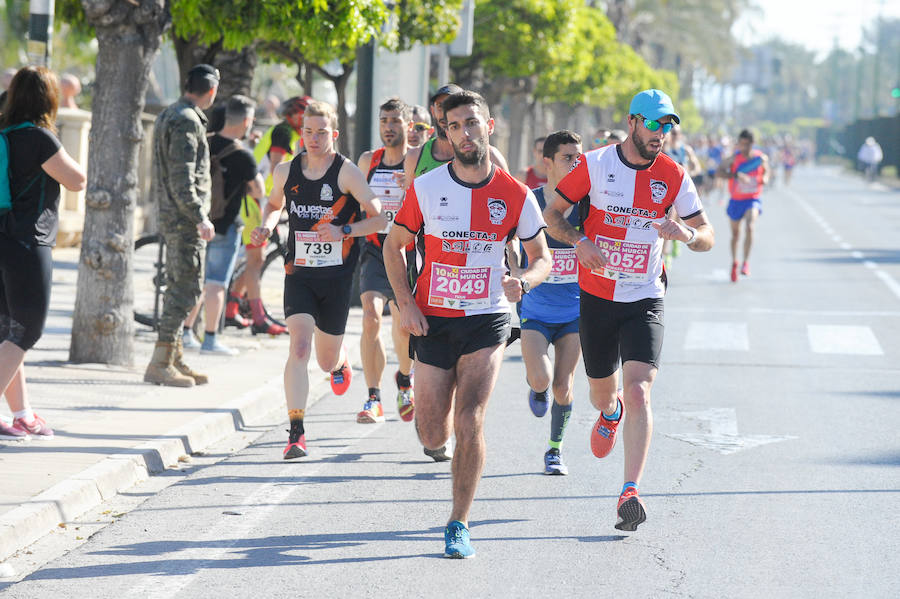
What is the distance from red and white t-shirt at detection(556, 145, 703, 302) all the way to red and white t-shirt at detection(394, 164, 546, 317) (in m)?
0.58

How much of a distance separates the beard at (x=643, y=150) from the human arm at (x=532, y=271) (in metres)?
0.71

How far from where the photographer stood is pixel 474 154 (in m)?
6.24

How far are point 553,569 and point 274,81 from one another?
49.1 meters

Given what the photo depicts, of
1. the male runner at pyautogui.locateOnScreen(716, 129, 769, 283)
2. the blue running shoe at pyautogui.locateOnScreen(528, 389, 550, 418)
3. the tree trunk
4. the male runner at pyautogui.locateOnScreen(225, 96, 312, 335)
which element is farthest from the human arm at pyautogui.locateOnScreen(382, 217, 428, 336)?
the male runner at pyautogui.locateOnScreen(716, 129, 769, 283)

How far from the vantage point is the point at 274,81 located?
53844 mm

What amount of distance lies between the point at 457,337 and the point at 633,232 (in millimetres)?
1082

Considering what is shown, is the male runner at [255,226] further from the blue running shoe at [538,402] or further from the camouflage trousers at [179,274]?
the blue running shoe at [538,402]

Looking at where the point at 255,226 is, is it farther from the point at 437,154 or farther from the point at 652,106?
the point at 652,106

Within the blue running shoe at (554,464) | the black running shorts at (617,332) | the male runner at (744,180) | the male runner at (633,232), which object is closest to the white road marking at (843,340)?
the male runner at (744,180)

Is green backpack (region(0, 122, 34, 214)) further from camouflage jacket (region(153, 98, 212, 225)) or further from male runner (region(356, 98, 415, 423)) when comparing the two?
male runner (region(356, 98, 415, 423))

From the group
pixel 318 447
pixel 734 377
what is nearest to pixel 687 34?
pixel 734 377

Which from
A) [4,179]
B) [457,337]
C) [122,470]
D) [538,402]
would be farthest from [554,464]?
[4,179]

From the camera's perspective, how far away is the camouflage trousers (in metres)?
10.1

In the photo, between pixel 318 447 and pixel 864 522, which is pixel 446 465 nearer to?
pixel 318 447
